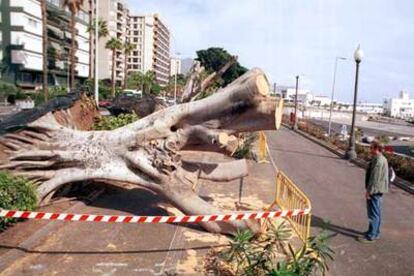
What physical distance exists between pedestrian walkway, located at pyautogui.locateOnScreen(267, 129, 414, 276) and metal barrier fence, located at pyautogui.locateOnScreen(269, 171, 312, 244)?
21.5 inches

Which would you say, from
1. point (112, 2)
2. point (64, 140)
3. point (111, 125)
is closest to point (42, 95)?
point (111, 125)

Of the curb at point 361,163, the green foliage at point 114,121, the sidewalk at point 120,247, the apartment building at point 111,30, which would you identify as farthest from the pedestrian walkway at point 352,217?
the apartment building at point 111,30

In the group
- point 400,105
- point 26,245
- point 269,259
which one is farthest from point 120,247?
point 400,105

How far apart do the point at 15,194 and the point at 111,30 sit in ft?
317

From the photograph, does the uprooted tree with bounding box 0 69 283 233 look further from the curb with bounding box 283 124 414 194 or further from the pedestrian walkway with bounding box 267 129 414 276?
the curb with bounding box 283 124 414 194

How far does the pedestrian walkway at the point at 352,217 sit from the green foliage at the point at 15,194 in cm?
518

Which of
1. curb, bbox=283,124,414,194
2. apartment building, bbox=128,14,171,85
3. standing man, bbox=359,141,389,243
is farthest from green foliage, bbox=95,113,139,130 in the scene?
apartment building, bbox=128,14,171,85

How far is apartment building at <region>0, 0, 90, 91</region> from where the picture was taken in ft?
185

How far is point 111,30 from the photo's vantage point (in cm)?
9919

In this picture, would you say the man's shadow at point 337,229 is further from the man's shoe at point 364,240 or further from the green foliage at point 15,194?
the green foliage at point 15,194

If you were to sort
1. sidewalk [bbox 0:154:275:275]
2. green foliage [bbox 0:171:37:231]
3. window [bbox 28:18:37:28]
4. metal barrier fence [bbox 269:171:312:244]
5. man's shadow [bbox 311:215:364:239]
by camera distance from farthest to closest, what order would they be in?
window [bbox 28:18:37:28] → man's shadow [bbox 311:215:364:239] → green foliage [bbox 0:171:37:231] → metal barrier fence [bbox 269:171:312:244] → sidewalk [bbox 0:154:275:275]

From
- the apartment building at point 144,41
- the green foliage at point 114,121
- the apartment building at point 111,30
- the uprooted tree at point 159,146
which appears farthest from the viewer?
the apartment building at point 144,41

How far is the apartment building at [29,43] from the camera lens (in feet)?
185

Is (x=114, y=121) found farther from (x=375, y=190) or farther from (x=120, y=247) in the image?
(x=375, y=190)
